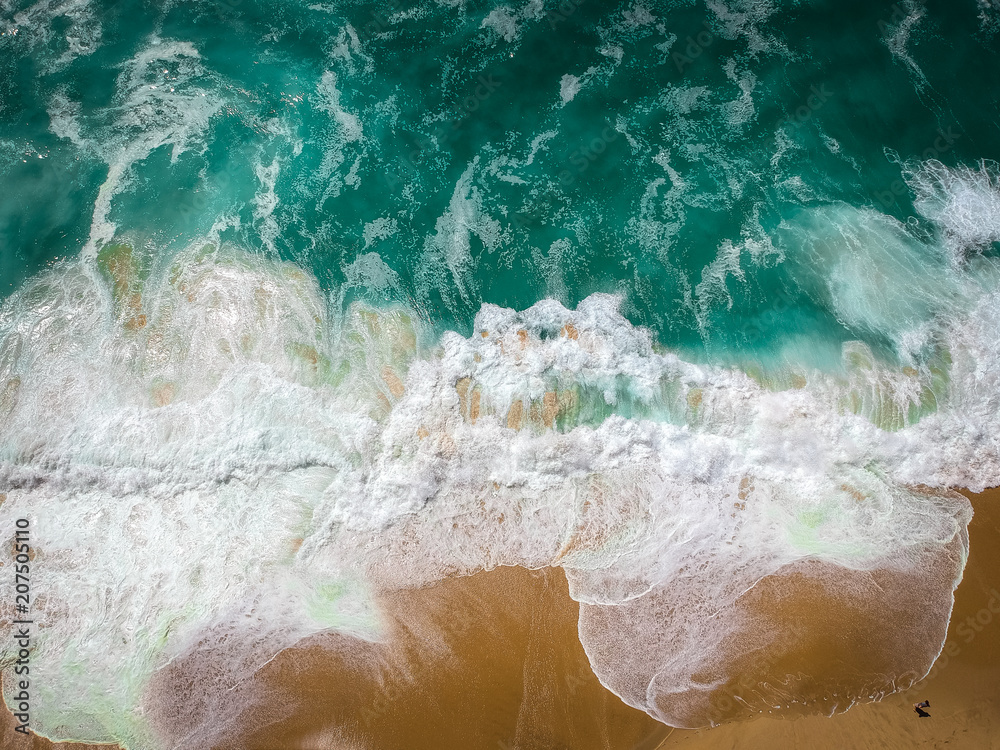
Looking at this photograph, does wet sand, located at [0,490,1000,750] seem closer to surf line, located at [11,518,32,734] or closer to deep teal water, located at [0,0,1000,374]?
surf line, located at [11,518,32,734]

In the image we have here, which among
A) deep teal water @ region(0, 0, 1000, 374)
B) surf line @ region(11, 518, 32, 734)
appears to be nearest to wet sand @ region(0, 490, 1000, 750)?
surf line @ region(11, 518, 32, 734)

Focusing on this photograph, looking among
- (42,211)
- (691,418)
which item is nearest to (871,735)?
(691,418)

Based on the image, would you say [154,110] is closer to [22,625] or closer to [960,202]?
[22,625]

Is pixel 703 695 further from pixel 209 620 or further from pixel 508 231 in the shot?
pixel 508 231

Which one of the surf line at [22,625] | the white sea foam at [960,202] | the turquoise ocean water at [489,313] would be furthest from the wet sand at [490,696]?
the white sea foam at [960,202]

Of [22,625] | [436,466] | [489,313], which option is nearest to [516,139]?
[489,313]
